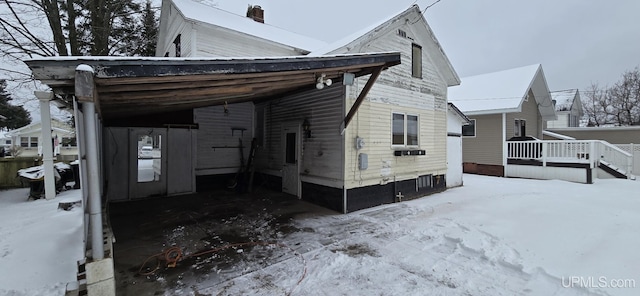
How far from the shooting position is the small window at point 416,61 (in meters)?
8.41

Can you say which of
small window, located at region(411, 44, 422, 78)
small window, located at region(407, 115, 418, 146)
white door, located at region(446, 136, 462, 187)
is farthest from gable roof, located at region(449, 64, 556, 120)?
small window, located at region(407, 115, 418, 146)

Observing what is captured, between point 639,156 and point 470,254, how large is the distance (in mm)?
16507

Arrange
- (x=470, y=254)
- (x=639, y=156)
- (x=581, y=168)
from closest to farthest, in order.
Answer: (x=470, y=254) < (x=581, y=168) < (x=639, y=156)

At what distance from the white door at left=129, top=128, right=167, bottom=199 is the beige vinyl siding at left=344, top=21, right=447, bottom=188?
18.6 feet

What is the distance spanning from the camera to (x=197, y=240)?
4621 millimetres

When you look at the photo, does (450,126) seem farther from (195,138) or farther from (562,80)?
(562,80)

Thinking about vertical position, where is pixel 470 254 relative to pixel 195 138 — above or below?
below

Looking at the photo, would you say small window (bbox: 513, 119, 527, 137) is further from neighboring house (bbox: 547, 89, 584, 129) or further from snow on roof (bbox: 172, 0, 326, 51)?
neighboring house (bbox: 547, 89, 584, 129)

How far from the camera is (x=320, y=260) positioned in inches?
154

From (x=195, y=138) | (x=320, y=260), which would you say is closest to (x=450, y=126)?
(x=320, y=260)

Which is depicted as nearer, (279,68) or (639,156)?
(279,68)

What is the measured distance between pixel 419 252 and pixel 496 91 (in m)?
13.7

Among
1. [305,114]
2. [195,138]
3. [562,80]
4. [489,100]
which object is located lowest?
[195,138]

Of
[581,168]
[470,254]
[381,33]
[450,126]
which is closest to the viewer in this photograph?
[470,254]
